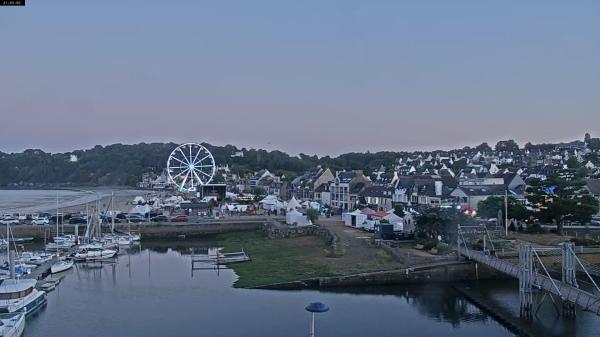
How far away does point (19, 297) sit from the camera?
19828mm

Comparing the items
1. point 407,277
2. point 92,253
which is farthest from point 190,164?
point 407,277

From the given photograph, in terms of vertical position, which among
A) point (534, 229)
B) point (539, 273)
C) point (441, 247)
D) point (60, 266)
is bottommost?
point (60, 266)

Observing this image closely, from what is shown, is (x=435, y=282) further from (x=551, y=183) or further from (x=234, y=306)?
(x=551, y=183)

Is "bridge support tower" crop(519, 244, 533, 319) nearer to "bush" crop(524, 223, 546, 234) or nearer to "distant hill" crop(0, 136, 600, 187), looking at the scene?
"bush" crop(524, 223, 546, 234)

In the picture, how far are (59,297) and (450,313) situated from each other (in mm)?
14275

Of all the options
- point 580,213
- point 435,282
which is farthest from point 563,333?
point 580,213

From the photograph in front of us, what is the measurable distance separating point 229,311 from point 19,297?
6.85 m

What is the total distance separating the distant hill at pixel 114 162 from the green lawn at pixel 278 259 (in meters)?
63.4

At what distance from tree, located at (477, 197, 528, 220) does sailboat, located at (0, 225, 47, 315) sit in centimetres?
2383

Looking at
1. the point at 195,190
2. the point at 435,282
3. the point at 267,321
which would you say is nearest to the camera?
the point at 267,321

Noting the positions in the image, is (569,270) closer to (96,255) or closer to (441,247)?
(441,247)

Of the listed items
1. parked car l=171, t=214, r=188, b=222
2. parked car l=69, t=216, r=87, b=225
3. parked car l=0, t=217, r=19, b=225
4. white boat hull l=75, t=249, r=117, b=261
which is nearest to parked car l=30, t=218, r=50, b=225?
parked car l=0, t=217, r=19, b=225

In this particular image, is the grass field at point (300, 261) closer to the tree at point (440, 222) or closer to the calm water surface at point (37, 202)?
the tree at point (440, 222)

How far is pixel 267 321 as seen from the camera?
61.4 ft
